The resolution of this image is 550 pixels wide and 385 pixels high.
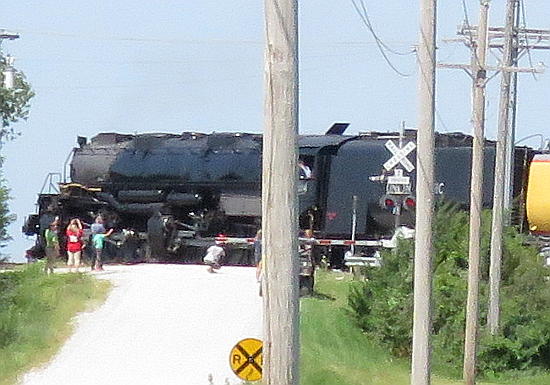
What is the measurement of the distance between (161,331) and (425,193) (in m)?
8.75

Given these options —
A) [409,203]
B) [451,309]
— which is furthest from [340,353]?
[409,203]

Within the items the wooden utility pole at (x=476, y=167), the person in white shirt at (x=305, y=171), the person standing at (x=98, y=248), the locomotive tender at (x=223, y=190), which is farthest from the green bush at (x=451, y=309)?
the person standing at (x=98, y=248)

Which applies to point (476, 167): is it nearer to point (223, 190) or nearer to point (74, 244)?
point (74, 244)

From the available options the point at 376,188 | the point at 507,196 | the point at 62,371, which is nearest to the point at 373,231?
the point at 376,188

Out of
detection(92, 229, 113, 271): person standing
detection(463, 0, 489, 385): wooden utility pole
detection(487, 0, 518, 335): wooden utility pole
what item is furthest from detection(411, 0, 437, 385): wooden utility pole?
detection(92, 229, 113, 271): person standing

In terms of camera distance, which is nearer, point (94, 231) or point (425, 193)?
point (425, 193)

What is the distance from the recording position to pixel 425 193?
20.6 meters

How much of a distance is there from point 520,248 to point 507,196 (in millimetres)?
3035

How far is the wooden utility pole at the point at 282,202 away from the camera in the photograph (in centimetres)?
1053

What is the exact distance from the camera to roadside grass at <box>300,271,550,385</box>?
2606 cm

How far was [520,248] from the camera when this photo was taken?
33.9 metres

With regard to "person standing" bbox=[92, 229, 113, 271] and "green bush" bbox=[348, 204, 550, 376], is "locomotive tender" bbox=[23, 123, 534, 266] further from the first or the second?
"green bush" bbox=[348, 204, 550, 376]

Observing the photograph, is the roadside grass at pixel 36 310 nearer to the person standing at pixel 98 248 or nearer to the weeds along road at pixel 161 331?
the weeds along road at pixel 161 331

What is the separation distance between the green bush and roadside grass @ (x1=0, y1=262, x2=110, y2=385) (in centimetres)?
614
